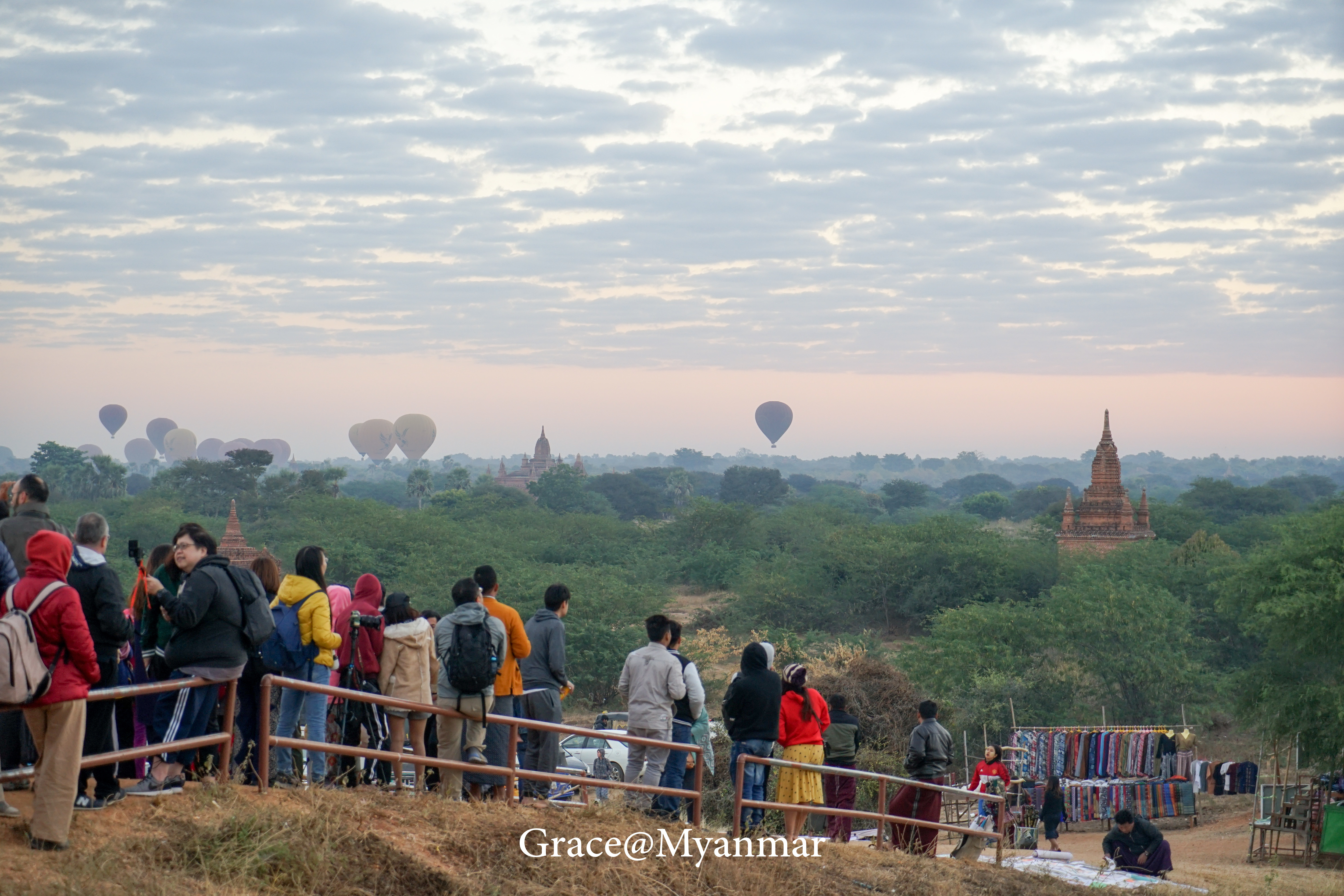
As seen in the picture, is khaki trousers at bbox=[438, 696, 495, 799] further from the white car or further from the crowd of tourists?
the white car

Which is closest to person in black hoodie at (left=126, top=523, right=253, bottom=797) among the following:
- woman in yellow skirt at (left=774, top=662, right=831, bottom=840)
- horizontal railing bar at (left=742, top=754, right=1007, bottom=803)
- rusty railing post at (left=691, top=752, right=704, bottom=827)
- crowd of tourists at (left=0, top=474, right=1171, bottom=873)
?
crowd of tourists at (left=0, top=474, right=1171, bottom=873)

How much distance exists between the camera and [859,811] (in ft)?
30.2

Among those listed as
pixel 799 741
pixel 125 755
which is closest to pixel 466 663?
pixel 125 755

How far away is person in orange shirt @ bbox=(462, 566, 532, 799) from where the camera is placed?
7645 mm

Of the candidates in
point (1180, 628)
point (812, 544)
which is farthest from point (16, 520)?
point (812, 544)

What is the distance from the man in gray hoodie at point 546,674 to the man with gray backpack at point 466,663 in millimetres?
556

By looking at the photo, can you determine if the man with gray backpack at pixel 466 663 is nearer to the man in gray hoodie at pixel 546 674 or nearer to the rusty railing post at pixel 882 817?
the man in gray hoodie at pixel 546 674

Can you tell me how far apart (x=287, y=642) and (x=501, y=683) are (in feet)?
4.65

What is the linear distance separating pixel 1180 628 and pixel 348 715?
2398cm

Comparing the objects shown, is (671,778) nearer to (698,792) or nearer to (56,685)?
(698,792)

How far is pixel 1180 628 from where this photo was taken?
2738 cm

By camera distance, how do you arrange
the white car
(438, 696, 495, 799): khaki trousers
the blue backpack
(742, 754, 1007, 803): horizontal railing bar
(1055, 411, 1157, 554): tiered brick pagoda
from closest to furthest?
the blue backpack → (438, 696, 495, 799): khaki trousers → (742, 754, 1007, 803): horizontal railing bar → the white car → (1055, 411, 1157, 554): tiered brick pagoda

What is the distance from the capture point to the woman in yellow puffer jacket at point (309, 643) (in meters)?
6.97

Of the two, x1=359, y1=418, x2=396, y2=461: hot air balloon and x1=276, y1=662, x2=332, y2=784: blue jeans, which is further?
x1=359, y1=418, x2=396, y2=461: hot air balloon
